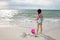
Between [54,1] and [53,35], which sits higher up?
[54,1]

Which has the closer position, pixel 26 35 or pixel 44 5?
pixel 26 35

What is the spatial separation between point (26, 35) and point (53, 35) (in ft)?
0.99

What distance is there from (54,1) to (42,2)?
16 centimetres

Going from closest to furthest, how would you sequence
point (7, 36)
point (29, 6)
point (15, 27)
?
point (7, 36)
point (15, 27)
point (29, 6)

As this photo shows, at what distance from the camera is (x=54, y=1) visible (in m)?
2.03

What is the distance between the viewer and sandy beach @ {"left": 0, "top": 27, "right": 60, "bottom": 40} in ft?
5.46

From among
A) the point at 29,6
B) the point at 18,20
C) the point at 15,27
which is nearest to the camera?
the point at 15,27

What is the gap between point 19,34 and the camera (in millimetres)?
1725

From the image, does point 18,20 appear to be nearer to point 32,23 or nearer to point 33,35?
point 32,23

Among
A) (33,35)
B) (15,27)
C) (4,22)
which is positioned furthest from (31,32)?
(4,22)

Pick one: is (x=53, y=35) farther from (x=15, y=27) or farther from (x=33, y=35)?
(x=15, y=27)

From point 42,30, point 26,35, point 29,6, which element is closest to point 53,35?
point 42,30

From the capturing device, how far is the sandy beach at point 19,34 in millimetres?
1665

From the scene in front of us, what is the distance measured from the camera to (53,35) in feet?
5.62
